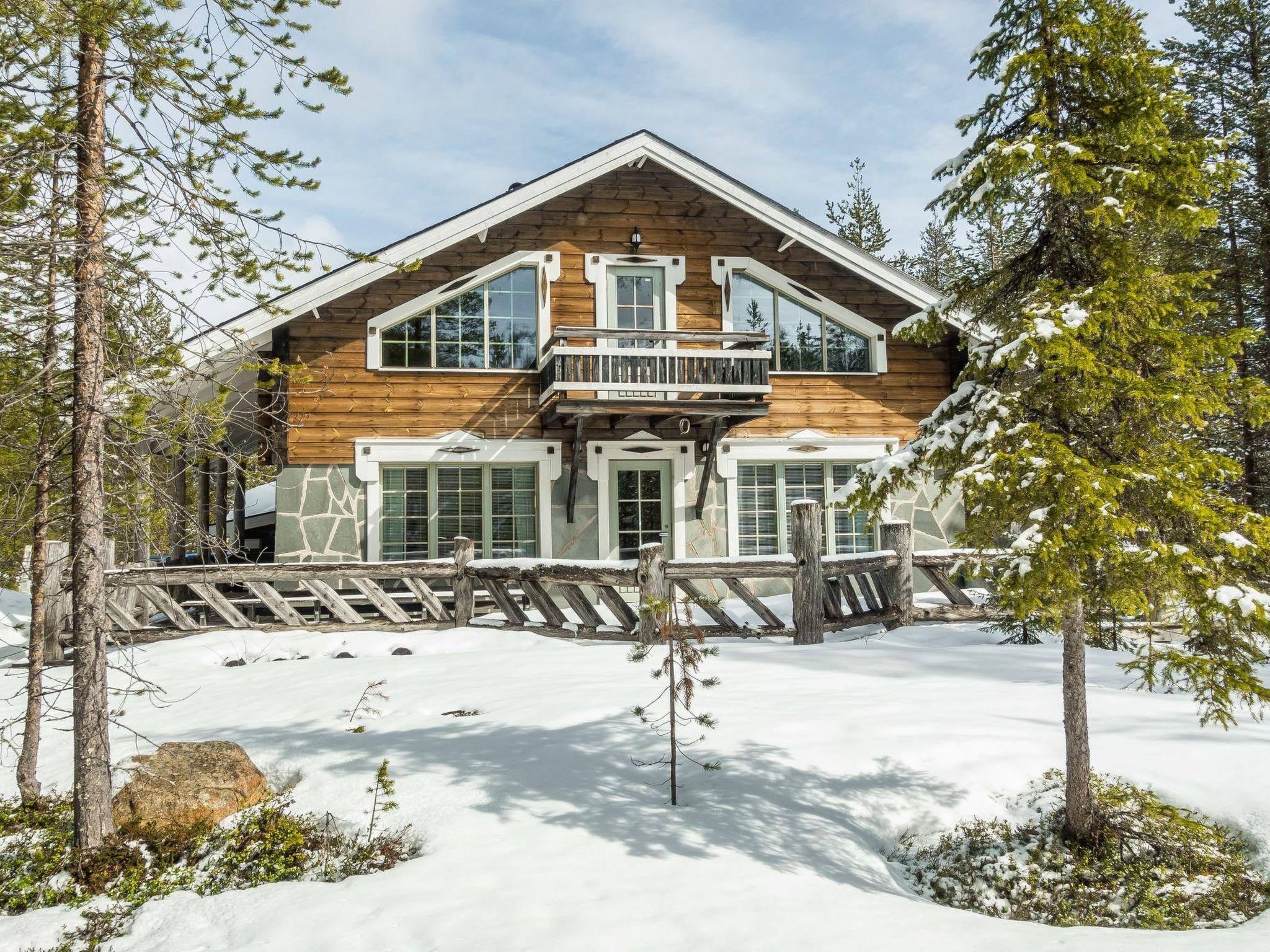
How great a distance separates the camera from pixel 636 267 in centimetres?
1552

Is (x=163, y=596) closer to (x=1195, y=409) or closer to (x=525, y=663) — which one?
(x=525, y=663)

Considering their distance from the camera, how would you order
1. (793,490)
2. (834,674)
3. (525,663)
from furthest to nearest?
1. (793,490)
2. (525,663)
3. (834,674)

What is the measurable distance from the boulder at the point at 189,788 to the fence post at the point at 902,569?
7368mm

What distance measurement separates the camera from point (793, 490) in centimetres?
1574

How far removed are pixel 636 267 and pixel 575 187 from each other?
5.29 ft

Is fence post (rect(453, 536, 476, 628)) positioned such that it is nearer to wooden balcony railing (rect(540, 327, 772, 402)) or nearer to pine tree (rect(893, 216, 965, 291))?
wooden balcony railing (rect(540, 327, 772, 402))

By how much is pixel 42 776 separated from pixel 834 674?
6.04m

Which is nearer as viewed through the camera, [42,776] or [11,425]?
[11,425]

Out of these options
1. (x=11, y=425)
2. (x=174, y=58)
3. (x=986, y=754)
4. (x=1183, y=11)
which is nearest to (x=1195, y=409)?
(x=986, y=754)

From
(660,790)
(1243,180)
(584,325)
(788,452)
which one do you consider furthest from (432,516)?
(1243,180)

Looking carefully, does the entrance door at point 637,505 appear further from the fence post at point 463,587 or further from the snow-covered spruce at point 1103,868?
the snow-covered spruce at point 1103,868

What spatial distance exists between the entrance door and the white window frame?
1009 mm

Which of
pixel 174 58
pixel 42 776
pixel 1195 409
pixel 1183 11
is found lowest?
pixel 42 776

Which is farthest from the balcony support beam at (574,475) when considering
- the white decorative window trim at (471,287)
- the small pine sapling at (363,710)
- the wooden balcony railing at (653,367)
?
the small pine sapling at (363,710)
